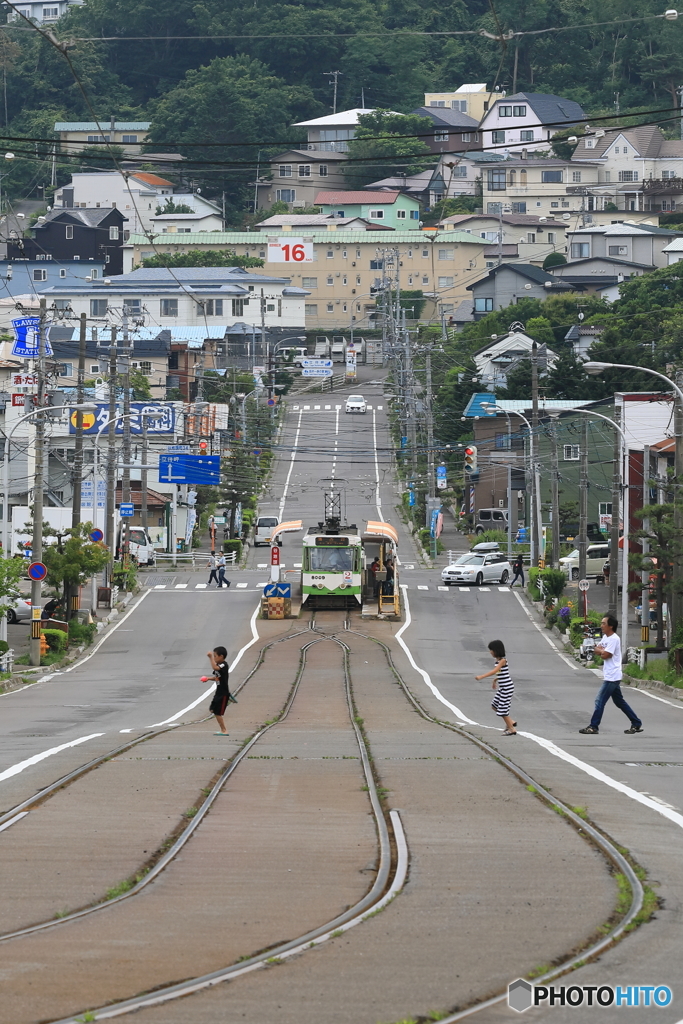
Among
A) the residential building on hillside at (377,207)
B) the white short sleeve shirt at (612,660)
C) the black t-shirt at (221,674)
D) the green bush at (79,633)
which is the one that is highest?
the residential building on hillside at (377,207)

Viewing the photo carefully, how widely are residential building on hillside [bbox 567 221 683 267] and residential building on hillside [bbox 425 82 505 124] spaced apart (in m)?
43.9

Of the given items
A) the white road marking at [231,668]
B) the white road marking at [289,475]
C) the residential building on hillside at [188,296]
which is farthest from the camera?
the residential building on hillside at [188,296]

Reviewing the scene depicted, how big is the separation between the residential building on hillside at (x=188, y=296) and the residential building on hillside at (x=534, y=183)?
1302 inches

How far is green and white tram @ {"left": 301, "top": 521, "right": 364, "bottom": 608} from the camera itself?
45000 millimetres

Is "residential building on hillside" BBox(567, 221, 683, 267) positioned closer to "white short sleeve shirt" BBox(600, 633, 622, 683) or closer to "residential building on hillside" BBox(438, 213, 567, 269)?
→ "residential building on hillside" BBox(438, 213, 567, 269)

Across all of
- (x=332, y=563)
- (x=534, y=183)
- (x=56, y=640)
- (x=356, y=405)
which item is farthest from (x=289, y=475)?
(x=534, y=183)

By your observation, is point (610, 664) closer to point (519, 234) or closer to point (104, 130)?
point (519, 234)

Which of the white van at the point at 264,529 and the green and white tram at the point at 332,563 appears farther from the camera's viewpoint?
the white van at the point at 264,529

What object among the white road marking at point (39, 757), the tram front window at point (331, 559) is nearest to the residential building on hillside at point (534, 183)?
the tram front window at point (331, 559)

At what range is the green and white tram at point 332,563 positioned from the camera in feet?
148

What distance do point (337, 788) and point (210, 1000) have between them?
6.49m

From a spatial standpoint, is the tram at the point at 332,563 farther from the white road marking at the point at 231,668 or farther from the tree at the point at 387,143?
the tree at the point at 387,143

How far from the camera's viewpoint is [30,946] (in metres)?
7.76

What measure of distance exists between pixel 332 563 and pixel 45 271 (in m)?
91.7
